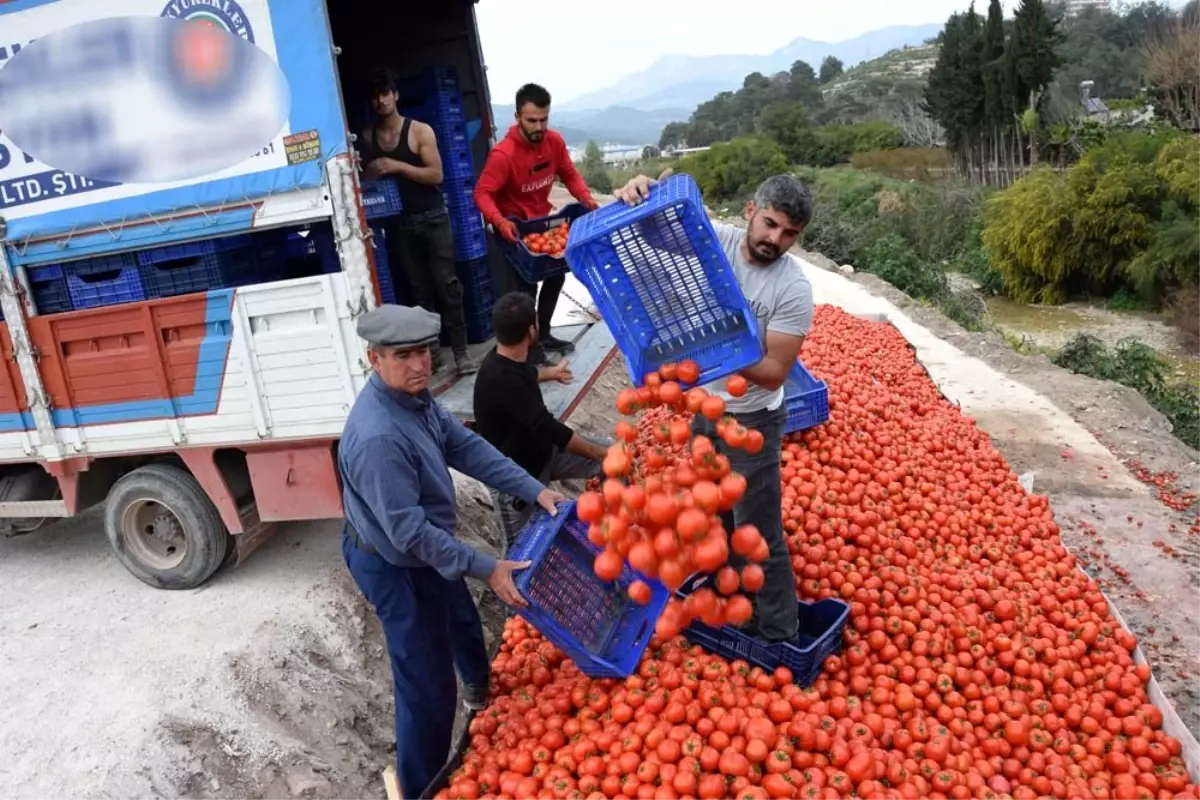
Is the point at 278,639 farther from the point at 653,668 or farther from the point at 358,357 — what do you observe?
the point at 653,668

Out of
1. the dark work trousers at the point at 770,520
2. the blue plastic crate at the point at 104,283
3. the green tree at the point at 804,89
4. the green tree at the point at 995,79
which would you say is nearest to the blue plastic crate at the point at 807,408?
the dark work trousers at the point at 770,520

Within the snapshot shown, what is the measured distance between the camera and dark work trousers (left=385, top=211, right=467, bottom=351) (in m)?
6.04

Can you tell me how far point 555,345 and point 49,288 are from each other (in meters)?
3.60

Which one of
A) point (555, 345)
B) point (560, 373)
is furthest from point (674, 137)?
point (560, 373)

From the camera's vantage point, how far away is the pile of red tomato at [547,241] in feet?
20.4

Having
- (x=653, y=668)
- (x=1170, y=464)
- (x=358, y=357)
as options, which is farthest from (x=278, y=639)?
(x=1170, y=464)

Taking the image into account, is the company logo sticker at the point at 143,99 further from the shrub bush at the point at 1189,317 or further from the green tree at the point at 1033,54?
the green tree at the point at 1033,54

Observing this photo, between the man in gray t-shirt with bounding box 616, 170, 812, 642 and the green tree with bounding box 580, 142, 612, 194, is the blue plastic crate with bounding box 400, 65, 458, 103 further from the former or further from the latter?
the green tree with bounding box 580, 142, 612, 194

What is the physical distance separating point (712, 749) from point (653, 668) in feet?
1.84

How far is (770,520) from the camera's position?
152 inches

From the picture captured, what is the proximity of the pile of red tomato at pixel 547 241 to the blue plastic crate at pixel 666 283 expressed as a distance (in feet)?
8.30

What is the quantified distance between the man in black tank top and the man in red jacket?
1.23 ft

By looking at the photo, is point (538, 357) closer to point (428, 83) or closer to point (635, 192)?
point (428, 83)

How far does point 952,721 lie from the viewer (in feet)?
12.1
